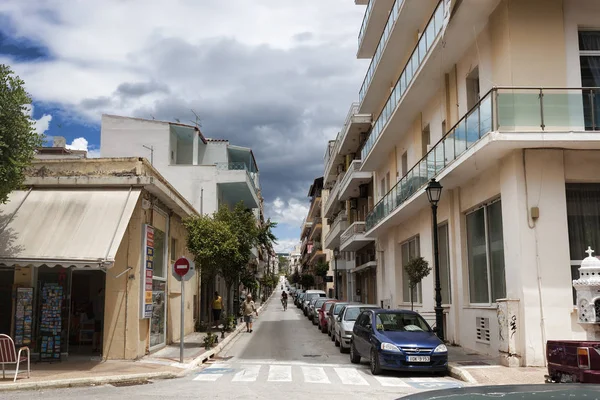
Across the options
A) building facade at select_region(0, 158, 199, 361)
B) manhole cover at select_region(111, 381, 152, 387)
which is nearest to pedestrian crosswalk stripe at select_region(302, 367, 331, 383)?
manhole cover at select_region(111, 381, 152, 387)

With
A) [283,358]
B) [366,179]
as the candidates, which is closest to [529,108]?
[283,358]

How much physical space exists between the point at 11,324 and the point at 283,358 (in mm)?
7645

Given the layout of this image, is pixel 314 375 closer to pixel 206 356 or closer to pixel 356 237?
pixel 206 356

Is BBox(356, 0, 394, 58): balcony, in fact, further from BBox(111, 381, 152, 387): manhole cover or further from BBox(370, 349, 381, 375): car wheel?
BBox(111, 381, 152, 387): manhole cover

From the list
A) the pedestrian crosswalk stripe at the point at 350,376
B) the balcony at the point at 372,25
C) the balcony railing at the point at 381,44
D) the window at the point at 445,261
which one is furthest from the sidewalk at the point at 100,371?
the balcony at the point at 372,25

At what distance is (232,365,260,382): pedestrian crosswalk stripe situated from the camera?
42.2 ft

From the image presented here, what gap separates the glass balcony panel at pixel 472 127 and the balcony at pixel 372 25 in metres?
14.3

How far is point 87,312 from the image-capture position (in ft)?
62.4

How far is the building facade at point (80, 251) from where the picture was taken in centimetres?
1462

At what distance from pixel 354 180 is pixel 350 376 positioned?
24788 millimetres

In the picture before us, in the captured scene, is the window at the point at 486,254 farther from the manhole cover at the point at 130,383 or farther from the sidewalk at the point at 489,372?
the manhole cover at the point at 130,383

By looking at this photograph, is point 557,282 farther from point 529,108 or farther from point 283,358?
point 283,358

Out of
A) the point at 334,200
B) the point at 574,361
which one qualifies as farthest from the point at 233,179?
the point at 574,361

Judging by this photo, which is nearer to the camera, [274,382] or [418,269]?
[274,382]
